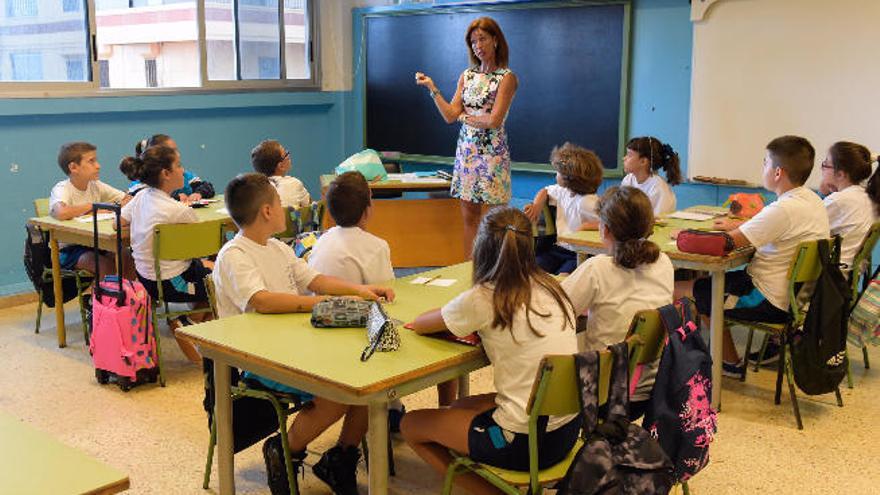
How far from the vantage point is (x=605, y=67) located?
605cm

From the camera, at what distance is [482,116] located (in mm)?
5441

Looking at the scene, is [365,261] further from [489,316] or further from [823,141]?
[823,141]

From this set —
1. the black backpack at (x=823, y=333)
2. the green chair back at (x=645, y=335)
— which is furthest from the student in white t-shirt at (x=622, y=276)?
the black backpack at (x=823, y=333)

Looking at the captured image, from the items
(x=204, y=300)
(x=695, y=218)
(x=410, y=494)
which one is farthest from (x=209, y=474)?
(x=695, y=218)

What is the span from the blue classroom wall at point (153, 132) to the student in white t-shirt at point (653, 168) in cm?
316

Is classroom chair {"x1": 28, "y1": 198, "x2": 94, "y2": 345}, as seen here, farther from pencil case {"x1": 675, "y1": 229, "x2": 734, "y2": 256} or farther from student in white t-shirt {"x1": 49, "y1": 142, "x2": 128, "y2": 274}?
pencil case {"x1": 675, "y1": 229, "x2": 734, "y2": 256}

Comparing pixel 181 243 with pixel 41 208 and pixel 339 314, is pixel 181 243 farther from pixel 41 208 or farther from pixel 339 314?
pixel 339 314

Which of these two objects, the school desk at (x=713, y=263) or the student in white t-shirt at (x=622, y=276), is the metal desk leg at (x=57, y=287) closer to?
the school desk at (x=713, y=263)

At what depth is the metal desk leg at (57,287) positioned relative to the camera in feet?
15.5

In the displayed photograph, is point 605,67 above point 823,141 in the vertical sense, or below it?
above

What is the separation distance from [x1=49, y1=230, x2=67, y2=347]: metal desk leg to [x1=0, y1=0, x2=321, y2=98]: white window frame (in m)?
1.32

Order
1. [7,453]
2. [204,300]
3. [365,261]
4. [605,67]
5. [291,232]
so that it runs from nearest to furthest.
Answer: [7,453] → [365,261] → [204,300] → [291,232] → [605,67]

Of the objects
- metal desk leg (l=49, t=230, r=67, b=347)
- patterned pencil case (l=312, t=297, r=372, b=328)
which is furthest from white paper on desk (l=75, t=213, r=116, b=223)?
patterned pencil case (l=312, t=297, r=372, b=328)

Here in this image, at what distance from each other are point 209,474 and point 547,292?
1494 millimetres
